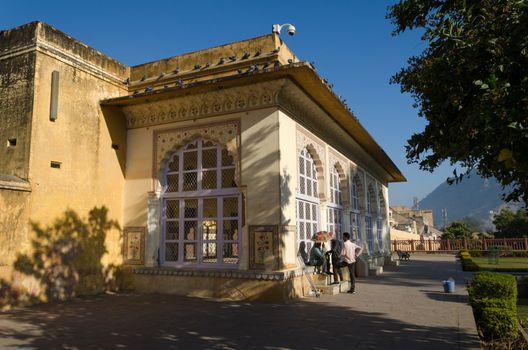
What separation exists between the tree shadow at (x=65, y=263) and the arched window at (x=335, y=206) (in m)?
5.57

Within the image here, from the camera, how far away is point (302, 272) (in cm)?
830

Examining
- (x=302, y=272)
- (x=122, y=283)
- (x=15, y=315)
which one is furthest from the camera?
(x=122, y=283)

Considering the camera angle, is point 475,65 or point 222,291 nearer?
point 475,65

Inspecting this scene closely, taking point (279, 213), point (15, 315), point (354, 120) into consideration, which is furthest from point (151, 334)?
point (354, 120)

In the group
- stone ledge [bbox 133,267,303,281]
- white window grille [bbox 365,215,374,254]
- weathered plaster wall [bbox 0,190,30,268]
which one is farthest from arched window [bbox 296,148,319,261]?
white window grille [bbox 365,215,374,254]

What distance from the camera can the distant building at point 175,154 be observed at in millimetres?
7707

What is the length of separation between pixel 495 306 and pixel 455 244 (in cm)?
3062

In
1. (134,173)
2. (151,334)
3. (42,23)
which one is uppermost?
(42,23)

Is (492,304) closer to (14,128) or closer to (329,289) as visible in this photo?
(329,289)

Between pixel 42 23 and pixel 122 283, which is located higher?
pixel 42 23

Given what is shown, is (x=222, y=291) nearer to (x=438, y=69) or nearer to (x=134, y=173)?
(x=134, y=173)

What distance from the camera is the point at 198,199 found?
8.78 m

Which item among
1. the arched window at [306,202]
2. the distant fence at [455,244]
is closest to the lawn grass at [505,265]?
the distant fence at [455,244]

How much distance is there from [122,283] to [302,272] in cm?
396
